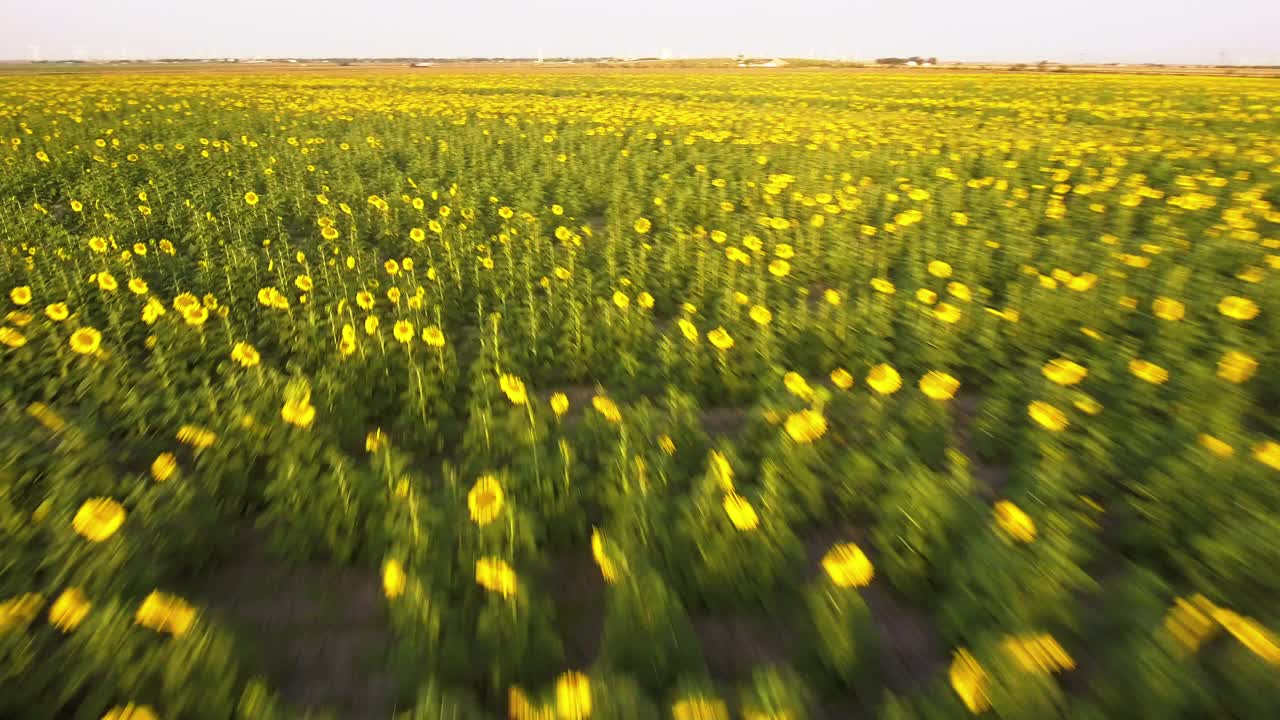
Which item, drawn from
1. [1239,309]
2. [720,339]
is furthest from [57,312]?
[1239,309]

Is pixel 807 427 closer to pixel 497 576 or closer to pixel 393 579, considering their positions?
pixel 497 576

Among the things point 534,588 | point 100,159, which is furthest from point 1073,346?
point 100,159

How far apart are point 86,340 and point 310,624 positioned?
2148mm

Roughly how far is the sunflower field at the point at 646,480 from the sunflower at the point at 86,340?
27mm

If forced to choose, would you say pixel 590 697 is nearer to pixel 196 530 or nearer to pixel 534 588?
pixel 534 588

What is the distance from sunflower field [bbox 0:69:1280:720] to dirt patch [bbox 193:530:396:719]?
10mm

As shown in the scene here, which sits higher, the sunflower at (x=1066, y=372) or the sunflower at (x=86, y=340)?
the sunflower at (x=86, y=340)

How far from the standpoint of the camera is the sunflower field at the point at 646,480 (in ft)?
5.19

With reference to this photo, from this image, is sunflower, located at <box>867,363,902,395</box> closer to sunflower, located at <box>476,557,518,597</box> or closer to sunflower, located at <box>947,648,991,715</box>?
sunflower, located at <box>947,648,991,715</box>

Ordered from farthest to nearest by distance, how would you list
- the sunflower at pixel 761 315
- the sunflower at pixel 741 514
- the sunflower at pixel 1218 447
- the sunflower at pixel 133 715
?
the sunflower at pixel 761 315, the sunflower at pixel 1218 447, the sunflower at pixel 741 514, the sunflower at pixel 133 715

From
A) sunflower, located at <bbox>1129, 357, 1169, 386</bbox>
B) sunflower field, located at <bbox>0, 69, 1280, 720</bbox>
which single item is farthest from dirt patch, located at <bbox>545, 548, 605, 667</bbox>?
sunflower, located at <bbox>1129, 357, 1169, 386</bbox>

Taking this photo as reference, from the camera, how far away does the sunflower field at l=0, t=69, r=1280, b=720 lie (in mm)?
1582

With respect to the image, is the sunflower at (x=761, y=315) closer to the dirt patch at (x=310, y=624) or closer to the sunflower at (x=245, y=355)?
the dirt patch at (x=310, y=624)

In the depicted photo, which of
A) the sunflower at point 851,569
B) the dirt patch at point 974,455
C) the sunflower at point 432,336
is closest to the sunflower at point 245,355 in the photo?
the sunflower at point 432,336
